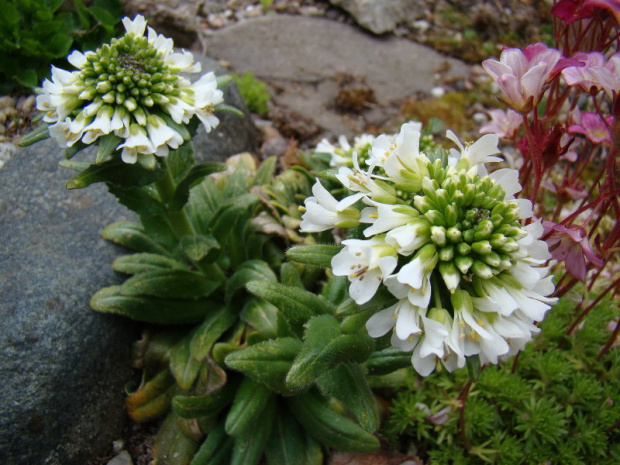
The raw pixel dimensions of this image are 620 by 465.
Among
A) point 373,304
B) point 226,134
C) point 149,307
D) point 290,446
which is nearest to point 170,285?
point 149,307

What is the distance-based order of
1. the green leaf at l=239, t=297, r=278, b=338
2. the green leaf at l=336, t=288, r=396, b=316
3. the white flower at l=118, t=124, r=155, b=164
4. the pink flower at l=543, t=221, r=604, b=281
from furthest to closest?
the green leaf at l=239, t=297, r=278, b=338, the white flower at l=118, t=124, r=155, b=164, the pink flower at l=543, t=221, r=604, b=281, the green leaf at l=336, t=288, r=396, b=316

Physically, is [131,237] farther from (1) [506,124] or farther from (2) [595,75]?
(2) [595,75]

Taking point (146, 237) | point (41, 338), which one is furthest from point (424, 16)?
point (41, 338)

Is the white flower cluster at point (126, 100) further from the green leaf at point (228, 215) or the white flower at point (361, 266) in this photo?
the white flower at point (361, 266)

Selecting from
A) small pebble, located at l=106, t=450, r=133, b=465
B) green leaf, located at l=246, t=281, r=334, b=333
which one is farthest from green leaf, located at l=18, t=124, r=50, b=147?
small pebble, located at l=106, t=450, r=133, b=465

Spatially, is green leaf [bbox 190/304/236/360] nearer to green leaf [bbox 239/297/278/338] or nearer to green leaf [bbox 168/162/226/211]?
green leaf [bbox 239/297/278/338]
